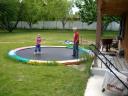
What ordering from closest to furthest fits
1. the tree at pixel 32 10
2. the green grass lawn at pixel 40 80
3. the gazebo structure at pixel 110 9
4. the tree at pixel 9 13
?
the green grass lawn at pixel 40 80 → the gazebo structure at pixel 110 9 → the tree at pixel 9 13 → the tree at pixel 32 10

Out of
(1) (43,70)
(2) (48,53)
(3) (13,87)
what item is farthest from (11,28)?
(3) (13,87)

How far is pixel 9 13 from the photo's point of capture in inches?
1368

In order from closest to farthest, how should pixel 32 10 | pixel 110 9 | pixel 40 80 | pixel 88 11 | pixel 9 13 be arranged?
pixel 40 80 → pixel 110 9 → pixel 88 11 → pixel 9 13 → pixel 32 10

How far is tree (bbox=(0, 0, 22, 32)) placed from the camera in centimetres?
3419

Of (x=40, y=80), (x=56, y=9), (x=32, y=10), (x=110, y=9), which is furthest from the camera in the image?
(x=56, y=9)

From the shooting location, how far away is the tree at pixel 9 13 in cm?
3419

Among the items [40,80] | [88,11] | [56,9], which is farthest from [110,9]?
[56,9]

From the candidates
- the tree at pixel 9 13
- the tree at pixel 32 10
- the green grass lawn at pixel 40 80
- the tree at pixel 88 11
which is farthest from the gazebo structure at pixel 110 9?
the tree at pixel 32 10

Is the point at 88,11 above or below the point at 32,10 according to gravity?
below

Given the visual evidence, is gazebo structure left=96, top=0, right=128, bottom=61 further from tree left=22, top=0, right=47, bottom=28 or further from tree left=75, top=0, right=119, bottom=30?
tree left=22, top=0, right=47, bottom=28

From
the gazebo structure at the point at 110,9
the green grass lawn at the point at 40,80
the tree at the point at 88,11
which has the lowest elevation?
the green grass lawn at the point at 40,80

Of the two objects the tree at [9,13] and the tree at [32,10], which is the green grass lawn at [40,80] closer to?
the tree at [9,13]

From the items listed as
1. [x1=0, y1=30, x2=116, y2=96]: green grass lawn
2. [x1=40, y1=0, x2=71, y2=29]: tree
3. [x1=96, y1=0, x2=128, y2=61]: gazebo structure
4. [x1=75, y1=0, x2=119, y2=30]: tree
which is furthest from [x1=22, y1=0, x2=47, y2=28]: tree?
[x1=0, y1=30, x2=116, y2=96]: green grass lawn

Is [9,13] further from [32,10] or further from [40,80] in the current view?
[40,80]
